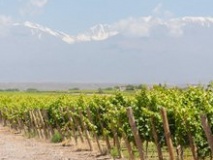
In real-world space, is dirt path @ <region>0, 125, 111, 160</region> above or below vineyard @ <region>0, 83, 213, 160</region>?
below

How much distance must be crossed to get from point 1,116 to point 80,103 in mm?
22897

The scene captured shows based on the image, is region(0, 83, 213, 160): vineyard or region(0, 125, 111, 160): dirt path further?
region(0, 125, 111, 160): dirt path

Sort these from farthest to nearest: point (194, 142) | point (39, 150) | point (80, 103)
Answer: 1. point (80, 103)
2. point (39, 150)
3. point (194, 142)

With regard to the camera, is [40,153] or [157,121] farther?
[40,153]

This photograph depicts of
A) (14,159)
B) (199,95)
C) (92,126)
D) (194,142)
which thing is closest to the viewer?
(194,142)

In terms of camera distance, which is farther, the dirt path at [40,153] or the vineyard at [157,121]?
the dirt path at [40,153]

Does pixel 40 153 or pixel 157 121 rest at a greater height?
pixel 157 121

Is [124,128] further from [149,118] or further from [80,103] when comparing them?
[80,103]

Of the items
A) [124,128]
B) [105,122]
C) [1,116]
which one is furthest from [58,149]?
[1,116]

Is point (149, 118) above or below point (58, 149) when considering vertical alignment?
above

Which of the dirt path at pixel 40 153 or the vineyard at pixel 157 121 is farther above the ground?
the vineyard at pixel 157 121

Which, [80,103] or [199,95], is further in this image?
[80,103]

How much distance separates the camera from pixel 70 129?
28.8 metres

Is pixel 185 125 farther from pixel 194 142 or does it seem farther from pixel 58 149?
pixel 58 149
